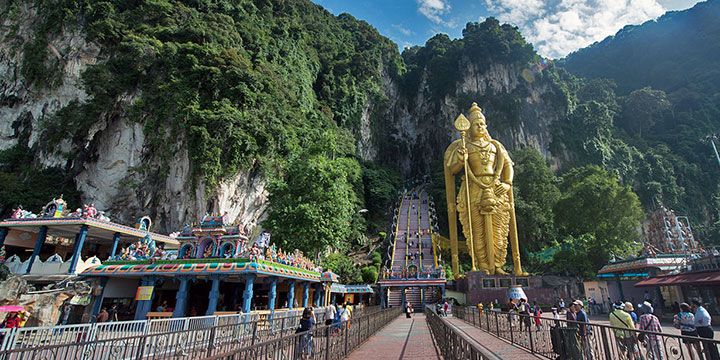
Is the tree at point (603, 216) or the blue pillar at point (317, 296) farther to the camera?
the tree at point (603, 216)

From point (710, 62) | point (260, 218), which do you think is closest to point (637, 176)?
point (710, 62)

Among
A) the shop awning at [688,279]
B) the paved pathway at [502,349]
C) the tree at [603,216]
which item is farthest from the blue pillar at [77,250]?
the tree at [603,216]

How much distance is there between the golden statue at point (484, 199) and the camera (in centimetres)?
2039

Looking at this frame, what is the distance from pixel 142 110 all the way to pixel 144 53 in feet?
14.1

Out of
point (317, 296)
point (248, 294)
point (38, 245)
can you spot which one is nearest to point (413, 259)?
point (317, 296)

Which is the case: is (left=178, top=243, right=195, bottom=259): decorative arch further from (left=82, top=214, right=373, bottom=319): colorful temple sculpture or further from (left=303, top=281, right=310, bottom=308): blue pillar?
(left=303, top=281, right=310, bottom=308): blue pillar

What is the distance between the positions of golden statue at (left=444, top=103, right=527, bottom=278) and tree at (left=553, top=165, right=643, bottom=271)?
868 centimetres

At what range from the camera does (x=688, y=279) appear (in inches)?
A: 483

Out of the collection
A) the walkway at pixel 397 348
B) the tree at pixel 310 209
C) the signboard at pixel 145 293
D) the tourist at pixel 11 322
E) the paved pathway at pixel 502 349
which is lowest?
the walkway at pixel 397 348

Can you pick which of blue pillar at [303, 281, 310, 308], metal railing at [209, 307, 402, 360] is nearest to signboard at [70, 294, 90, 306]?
blue pillar at [303, 281, 310, 308]

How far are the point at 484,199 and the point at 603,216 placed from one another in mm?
12337

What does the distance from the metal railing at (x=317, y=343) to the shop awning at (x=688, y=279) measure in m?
11.1

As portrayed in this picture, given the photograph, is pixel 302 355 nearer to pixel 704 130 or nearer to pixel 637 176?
pixel 637 176

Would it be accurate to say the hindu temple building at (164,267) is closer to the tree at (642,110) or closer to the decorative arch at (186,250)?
the decorative arch at (186,250)
